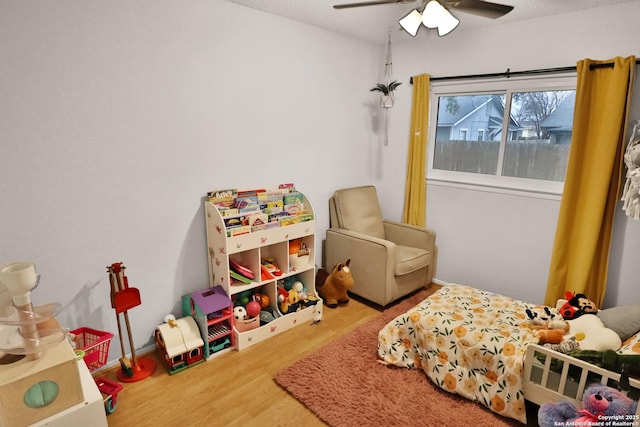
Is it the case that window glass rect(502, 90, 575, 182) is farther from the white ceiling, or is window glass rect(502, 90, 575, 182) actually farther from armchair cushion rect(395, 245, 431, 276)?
armchair cushion rect(395, 245, 431, 276)

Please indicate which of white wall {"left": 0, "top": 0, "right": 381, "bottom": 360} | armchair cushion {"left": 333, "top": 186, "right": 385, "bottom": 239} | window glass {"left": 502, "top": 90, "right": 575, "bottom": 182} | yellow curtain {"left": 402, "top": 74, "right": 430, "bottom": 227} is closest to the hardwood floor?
white wall {"left": 0, "top": 0, "right": 381, "bottom": 360}

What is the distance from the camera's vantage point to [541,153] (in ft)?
9.84

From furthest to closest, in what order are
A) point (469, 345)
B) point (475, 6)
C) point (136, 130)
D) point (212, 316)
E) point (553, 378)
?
point (212, 316) < point (136, 130) < point (469, 345) < point (475, 6) < point (553, 378)

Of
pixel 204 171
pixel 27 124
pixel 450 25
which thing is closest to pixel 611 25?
pixel 450 25

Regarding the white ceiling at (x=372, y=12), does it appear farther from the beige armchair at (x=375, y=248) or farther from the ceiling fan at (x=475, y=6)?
the beige armchair at (x=375, y=248)

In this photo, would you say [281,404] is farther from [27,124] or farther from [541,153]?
[541,153]

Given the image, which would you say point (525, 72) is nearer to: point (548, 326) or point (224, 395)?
point (548, 326)

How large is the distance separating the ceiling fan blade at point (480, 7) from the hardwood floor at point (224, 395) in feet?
7.55

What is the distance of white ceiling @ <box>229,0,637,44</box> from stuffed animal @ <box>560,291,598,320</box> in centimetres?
203

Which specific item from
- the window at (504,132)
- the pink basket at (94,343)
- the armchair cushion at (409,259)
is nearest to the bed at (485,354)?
the armchair cushion at (409,259)

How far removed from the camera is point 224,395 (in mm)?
2051

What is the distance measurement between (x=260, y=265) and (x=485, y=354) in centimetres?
156

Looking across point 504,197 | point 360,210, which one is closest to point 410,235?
point 360,210

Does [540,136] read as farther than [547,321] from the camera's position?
Yes
